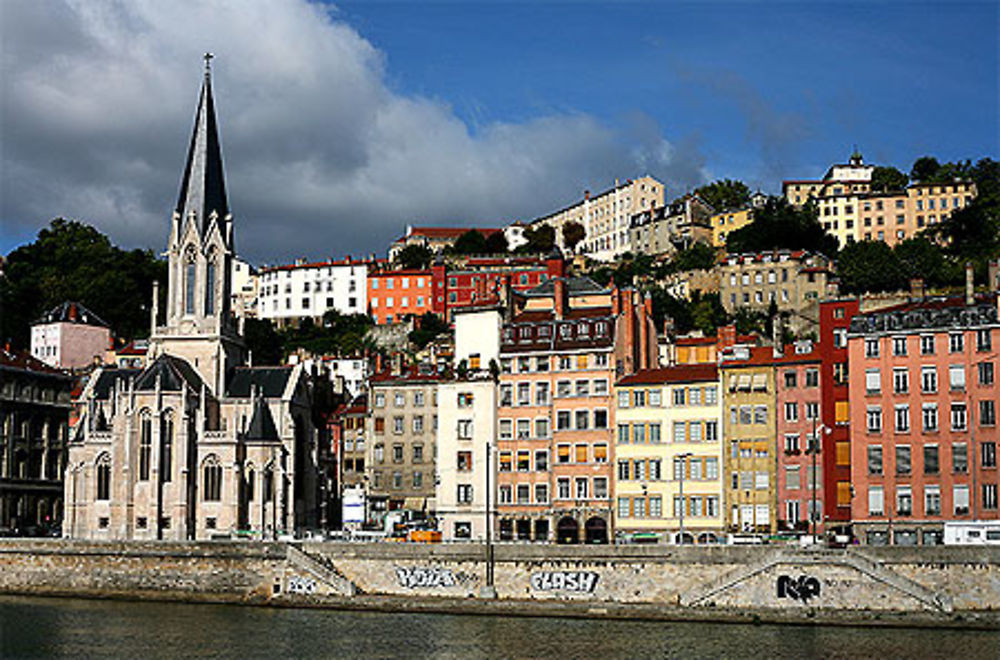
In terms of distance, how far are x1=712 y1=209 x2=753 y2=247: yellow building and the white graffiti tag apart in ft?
334

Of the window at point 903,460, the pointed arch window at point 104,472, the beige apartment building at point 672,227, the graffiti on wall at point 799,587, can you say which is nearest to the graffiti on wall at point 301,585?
the pointed arch window at point 104,472

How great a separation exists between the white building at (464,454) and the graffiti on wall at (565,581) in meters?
17.5

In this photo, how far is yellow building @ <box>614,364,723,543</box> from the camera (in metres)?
75.5

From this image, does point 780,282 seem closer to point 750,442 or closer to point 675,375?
point 675,375

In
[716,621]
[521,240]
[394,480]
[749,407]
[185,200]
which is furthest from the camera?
[521,240]

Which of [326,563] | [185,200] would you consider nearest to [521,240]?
[185,200]

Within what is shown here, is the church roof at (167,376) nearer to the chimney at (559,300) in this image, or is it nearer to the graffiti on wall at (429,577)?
the chimney at (559,300)

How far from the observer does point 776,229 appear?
474 ft

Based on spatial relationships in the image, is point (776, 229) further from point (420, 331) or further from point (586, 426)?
point (586, 426)

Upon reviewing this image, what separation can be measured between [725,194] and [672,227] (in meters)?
20.6

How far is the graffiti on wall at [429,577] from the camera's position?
65375 mm

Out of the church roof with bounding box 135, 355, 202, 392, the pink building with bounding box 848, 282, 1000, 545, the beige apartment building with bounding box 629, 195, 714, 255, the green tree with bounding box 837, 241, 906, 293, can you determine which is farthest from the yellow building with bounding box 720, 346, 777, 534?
the beige apartment building with bounding box 629, 195, 714, 255

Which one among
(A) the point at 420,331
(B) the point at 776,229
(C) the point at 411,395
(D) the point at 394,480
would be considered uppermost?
(B) the point at 776,229

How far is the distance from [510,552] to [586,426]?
1723cm
